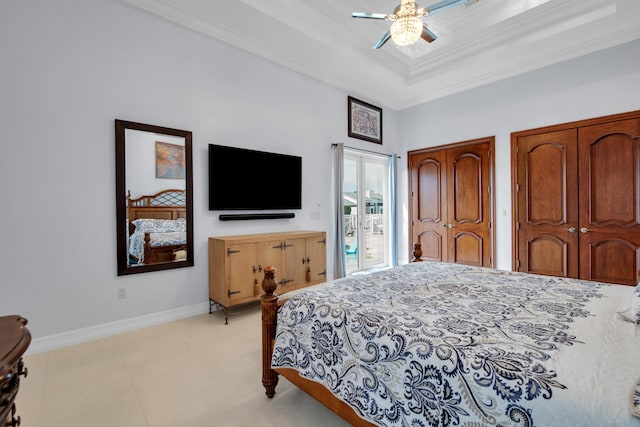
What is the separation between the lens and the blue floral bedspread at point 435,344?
3.22 feet

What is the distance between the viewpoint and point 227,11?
3.04m

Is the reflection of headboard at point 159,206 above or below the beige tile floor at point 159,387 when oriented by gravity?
above


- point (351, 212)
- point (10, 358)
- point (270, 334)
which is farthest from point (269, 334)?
point (351, 212)

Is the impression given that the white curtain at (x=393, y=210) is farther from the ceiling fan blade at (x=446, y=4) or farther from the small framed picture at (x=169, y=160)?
the small framed picture at (x=169, y=160)

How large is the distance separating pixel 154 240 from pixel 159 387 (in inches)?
59.5

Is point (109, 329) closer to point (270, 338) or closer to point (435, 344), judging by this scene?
point (270, 338)

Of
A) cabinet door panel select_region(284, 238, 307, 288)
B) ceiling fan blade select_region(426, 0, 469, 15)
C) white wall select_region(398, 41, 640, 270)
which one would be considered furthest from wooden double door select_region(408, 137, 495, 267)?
ceiling fan blade select_region(426, 0, 469, 15)

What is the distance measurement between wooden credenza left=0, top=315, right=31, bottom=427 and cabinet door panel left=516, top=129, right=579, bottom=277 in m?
5.13

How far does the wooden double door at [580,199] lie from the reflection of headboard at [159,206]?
14.8ft

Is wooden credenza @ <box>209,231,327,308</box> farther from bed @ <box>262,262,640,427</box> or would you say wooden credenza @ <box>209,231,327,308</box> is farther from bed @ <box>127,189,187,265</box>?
bed @ <box>262,262,640,427</box>

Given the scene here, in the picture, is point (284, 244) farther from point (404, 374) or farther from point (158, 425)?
point (404, 374)

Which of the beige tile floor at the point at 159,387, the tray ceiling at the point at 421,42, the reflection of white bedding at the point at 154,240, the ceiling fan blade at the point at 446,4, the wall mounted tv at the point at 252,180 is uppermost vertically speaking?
the tray ceiling at the point at 421,42

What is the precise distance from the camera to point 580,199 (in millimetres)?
3842

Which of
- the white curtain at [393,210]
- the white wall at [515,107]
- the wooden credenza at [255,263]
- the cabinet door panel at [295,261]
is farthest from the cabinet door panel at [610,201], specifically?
the cabinet door panel at [295,261]
